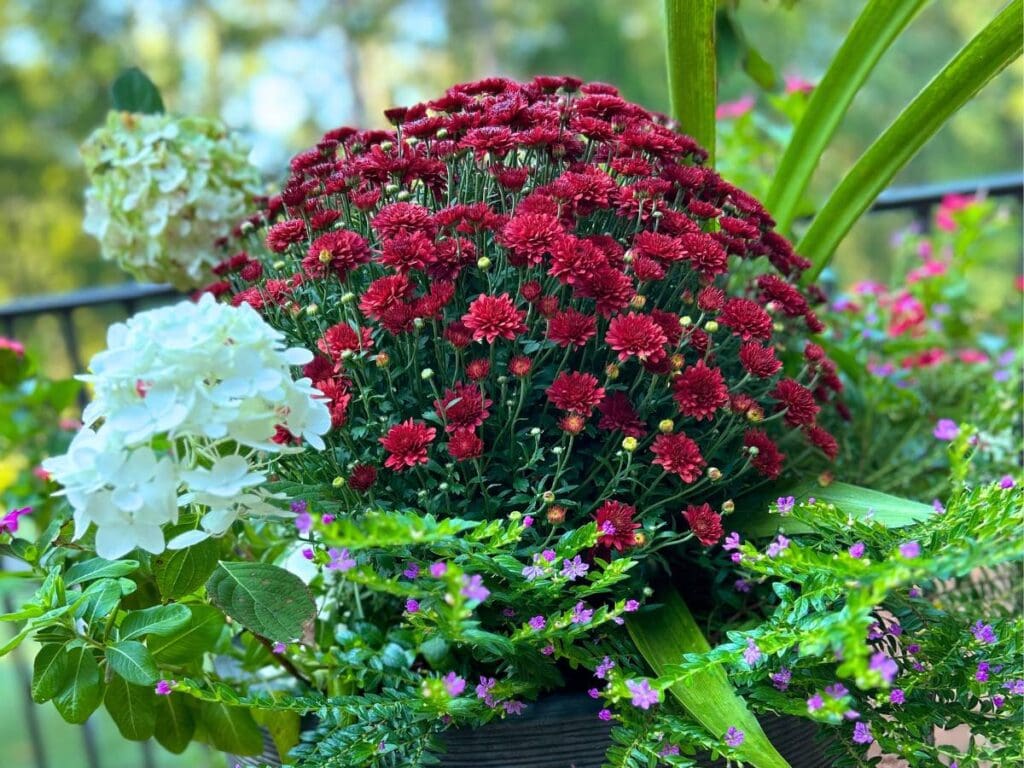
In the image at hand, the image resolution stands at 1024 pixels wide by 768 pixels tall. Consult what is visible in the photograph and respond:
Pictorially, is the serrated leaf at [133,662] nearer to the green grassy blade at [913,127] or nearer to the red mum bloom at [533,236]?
the red mum bloom at [533,236]

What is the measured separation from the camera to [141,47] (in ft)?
31.4

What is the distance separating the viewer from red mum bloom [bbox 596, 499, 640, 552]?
0.72 m

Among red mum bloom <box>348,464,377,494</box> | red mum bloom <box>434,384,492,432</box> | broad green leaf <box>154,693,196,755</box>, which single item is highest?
red mum bloom <box>434,384,492,432</box>

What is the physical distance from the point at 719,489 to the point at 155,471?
19.3 inches

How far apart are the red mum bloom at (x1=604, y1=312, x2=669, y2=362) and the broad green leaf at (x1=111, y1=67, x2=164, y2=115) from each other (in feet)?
2.94

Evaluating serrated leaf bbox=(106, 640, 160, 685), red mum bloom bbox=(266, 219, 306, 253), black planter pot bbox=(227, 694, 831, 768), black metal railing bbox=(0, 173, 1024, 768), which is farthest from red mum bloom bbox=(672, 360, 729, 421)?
black metal railing bbox=(0, 173, 1024, 768)

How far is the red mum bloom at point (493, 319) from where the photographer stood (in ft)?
2.26

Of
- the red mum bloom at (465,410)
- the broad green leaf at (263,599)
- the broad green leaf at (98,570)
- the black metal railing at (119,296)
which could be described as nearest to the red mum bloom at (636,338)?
the red mum bloom at (465,410)

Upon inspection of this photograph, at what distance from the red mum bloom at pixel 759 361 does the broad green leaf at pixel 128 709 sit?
58cm

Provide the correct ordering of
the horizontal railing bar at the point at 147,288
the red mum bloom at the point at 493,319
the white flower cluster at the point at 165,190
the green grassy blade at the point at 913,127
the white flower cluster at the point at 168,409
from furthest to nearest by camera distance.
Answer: the horizontal railing bar at the point at 147,288 → the white flower cluster at the point at 165,190 → the green grassy blade at the point at 913,127 → the red mum bloom at the point at 493,319 → the white flower cluster at the point at 168,409

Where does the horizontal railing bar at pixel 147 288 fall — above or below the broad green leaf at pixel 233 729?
above

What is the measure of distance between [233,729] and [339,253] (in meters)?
0.44

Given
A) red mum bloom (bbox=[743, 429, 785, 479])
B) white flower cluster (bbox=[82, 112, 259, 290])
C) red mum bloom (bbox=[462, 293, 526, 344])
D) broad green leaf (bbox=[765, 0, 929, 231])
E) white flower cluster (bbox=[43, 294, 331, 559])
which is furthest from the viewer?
white flower cluster (bbox=[82, 112, 259, 290])

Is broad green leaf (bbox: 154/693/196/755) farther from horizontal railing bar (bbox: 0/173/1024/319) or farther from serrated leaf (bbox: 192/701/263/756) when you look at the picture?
horizontal railing bar (bbox: 0/173/1024/319)
